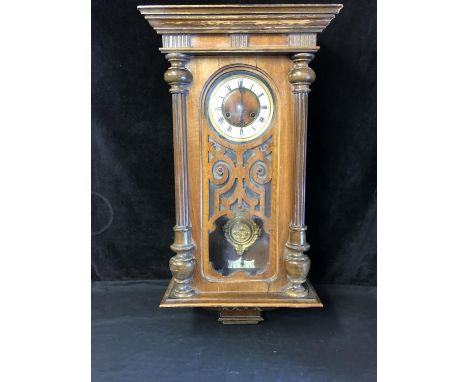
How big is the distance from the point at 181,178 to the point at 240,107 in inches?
17.3

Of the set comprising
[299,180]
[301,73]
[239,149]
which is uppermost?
[301,73]

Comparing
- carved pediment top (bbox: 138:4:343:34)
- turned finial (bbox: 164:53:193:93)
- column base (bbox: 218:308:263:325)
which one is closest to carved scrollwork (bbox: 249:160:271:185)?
turned finial (bbox: 164:53:193:93)

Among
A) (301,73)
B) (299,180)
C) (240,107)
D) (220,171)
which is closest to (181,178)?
(220,171)

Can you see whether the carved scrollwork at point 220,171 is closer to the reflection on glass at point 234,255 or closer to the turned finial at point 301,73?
the reflection on glass at point 234,255

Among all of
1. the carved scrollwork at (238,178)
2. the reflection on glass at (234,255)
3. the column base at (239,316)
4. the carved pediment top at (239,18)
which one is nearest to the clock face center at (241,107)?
the carved scrollwork at (238,178)

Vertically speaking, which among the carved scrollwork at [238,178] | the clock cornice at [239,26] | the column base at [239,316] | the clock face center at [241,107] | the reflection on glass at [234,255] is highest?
the clock cornice at [239,26]

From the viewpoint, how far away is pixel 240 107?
69.6 inches

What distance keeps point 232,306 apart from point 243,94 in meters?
1.02

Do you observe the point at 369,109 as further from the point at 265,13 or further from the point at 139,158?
the point at 139,158

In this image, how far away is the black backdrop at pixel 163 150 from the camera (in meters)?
2.23

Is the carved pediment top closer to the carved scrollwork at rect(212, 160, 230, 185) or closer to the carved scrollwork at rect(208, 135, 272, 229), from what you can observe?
the carved scrollwork at rect(208, 135, 272, 229)

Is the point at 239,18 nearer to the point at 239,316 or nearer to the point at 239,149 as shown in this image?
the point at 239,149

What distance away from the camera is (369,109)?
229cm

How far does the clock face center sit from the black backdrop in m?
0.66
